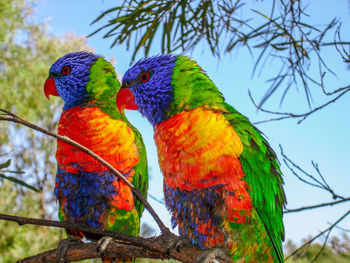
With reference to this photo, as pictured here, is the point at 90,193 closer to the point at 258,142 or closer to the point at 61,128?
the point at 61,128

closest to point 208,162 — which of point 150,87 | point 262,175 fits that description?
point 262,175

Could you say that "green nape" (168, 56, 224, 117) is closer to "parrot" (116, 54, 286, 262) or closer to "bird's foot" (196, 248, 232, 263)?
"parrot" (116, 54, 286, 262)

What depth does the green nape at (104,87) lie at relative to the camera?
6.04 feet

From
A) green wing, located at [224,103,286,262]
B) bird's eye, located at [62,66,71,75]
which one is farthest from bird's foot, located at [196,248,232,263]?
bird's eye, located at [62,66,71,75]

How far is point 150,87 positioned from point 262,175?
0.62m

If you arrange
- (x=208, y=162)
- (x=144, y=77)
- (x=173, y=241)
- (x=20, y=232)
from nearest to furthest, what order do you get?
(x=208, y=162) → (x=173, y=241) → (x=144, y=77) → (x=20, y=232)

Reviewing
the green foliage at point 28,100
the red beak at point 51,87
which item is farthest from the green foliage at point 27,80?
the red beak at point 51,87

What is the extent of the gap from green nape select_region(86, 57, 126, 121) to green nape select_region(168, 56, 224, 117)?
449mm

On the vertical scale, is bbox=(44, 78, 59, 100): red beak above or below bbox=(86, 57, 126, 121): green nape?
above

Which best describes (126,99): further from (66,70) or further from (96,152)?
(66,70)

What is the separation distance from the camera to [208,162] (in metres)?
1.34

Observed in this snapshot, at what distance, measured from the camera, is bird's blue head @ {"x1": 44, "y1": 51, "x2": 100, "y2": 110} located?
1.90m

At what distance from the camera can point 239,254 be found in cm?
137

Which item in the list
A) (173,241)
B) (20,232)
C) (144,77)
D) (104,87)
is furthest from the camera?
(20,232)
